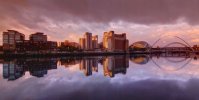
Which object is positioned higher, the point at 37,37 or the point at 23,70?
the point at 37,37

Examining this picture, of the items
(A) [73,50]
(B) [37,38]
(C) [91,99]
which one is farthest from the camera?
(B) [37,38]

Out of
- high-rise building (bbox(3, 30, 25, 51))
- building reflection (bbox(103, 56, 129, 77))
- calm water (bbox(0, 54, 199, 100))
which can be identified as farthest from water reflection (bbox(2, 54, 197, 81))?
high-rise building (bbox(3, 30, 25, 51))

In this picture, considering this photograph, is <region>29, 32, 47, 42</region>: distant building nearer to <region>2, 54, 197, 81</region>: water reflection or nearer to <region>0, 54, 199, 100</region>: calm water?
<region>2, 54, 197, 81</region>: water reflection

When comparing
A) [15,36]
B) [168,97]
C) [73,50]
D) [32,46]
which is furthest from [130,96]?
[15,36]

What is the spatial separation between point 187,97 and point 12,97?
12208mm

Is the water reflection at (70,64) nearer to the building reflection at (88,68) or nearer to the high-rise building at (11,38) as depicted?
the building reflection at (88,68)

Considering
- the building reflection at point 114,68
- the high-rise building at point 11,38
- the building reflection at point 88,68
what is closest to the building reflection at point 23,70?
the building reflection at point 88,68

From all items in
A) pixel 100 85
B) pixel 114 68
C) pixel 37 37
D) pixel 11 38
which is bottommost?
pixel 114 68

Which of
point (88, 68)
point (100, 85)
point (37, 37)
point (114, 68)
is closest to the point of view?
point (100, 85)

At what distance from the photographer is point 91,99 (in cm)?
1417

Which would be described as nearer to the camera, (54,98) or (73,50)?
(54,98)

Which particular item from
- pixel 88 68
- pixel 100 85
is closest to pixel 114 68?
pixel 88 68

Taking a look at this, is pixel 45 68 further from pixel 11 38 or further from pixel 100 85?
pixel 11 38

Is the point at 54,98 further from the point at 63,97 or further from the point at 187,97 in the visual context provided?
the point at 187,97
